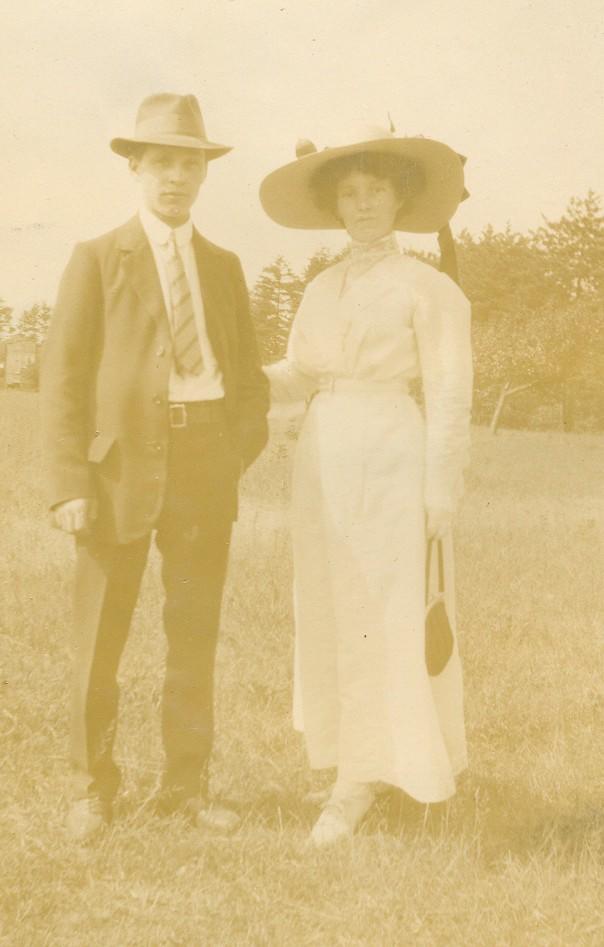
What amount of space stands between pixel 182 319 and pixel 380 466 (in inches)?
33.9

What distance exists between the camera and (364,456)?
3.93 metres

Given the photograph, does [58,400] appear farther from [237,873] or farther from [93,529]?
[237,873]

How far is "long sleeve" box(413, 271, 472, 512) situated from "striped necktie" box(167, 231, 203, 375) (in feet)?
2.56

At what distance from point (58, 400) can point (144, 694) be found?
209 centimetres

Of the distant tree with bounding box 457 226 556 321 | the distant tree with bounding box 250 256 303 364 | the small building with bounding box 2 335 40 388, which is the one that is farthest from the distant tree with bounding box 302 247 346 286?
the distant tree with bounding box 457 226 556 321

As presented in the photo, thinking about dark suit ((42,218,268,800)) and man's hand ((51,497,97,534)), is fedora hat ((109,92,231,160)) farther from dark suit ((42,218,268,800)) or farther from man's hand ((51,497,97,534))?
man's hand ((51,497,97,534))

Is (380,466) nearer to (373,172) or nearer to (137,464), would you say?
(137,464)

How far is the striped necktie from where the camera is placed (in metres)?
3.86

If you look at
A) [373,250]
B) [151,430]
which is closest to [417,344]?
[373,250]

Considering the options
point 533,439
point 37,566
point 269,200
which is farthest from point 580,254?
point 269,200

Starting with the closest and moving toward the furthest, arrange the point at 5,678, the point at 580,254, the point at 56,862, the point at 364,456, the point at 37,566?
the point at 56,862 < the point at 364,456 < the point at 5,678 < the point at 37,566 < the point at 580,254

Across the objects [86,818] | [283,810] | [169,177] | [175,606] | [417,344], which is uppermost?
[169,177]

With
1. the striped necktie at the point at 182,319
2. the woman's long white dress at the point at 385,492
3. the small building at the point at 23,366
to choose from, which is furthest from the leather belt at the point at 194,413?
the small building at the point at 23,366

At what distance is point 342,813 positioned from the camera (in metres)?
4.05
